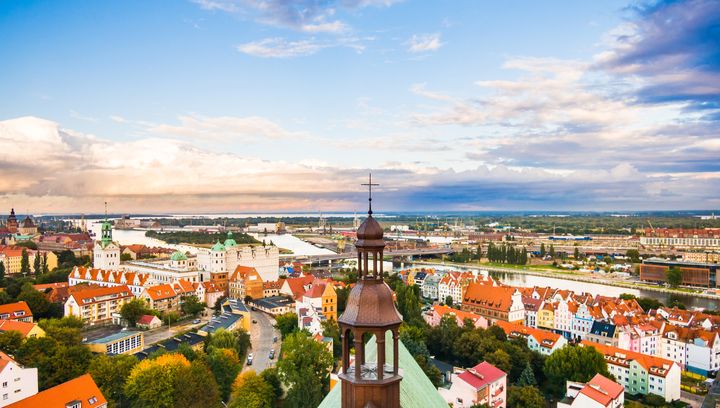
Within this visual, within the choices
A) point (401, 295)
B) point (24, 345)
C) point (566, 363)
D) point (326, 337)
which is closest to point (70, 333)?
point (24, 345)

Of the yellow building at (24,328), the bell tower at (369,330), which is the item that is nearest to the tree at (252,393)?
the yellow building at (24,328)

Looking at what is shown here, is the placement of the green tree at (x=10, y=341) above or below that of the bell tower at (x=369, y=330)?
below

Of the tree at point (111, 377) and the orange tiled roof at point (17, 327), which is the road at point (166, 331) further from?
the tree at point (111, 377)

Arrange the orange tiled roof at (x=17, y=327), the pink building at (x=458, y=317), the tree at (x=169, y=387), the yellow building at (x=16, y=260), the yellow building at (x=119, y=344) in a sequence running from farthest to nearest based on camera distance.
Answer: the yellow building at (x=16, y=260) < the pink building at (x=458, y=317) < the yellow building at (x=119, y=344) < the orange tiled roof at (x=17, y=327) < the tree at (x=169, y=387)

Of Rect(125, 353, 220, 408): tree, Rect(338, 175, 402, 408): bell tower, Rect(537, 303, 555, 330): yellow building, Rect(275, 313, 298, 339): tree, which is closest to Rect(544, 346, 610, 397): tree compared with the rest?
Rect(275, 313, 298, 339): tree

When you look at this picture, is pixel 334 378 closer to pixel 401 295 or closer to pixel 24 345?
pixel 24 345
